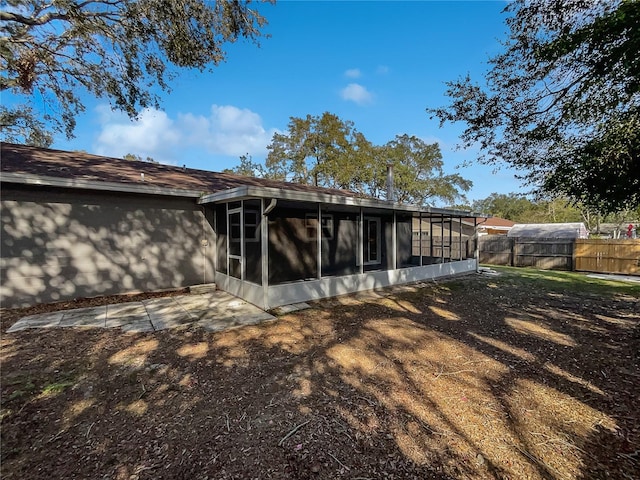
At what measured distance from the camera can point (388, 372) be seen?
3.49 m

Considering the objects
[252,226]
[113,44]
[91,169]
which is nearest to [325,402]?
[252,226]

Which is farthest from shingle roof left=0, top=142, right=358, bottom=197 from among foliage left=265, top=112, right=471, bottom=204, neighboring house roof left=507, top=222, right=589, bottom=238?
neighboring house roof left=507, top=222, right=589, bottom=238

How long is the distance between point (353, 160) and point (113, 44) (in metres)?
17.6

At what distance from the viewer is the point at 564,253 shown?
1397 centimetres

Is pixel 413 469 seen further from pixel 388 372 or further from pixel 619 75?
pixel 619 75

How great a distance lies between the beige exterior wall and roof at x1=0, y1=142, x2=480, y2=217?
39cm

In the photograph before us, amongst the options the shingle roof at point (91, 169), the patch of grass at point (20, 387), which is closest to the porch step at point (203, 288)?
the shingle roof at point (91, 169)

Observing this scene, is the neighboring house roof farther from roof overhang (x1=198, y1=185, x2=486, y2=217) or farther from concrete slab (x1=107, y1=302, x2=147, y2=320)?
concrete slab (x1=107, y1=302, x2=147, y2=320)

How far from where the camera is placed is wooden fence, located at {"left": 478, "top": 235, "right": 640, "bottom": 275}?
12.3 meters

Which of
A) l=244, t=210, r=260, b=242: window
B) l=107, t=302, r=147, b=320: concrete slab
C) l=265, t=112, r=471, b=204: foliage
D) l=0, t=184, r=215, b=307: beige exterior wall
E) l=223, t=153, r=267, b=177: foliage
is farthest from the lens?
l=223, t=153, r=267, b=177: foliage

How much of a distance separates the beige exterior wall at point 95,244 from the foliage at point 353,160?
16735mm

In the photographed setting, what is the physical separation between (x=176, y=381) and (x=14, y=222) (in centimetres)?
538

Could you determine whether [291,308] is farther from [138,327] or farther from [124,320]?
[124,320]

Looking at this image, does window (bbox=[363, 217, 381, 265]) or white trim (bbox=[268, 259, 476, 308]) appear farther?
window (bbox=[363, 217, 381, 265])
